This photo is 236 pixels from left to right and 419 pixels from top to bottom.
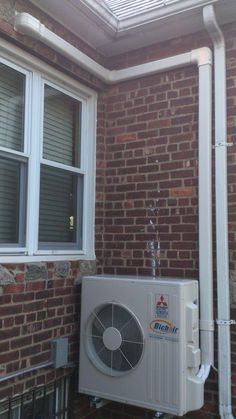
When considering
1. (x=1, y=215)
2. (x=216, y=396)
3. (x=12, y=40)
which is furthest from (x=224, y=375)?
(x=12, y=40)

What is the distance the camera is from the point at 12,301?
3.19m

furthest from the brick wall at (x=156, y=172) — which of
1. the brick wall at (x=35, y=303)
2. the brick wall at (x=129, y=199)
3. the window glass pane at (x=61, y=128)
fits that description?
the brick wall at (x=35, y=303)

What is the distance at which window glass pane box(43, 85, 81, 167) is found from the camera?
377 cm

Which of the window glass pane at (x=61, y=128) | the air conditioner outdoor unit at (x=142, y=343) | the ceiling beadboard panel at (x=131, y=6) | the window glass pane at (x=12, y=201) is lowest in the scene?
the air conditioner outdoor unit at (x=142, y=343)

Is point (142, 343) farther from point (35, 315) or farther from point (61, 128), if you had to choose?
point (61, 128)

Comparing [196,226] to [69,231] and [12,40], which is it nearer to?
[69,231]

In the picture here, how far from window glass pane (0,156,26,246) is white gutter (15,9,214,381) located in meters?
1.03

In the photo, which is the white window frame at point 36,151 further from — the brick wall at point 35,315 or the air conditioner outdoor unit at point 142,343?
the air conditioner outdoor unit at point 142,343

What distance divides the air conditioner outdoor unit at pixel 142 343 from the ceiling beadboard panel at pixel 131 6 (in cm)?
225

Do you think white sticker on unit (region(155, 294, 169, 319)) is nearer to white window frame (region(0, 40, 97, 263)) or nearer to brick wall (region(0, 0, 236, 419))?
brick wall (region(0, 0, 236, 419))

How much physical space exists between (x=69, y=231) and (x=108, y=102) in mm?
1347

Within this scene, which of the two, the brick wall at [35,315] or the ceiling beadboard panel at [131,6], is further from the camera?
Answer: the ceiling beadboard panel at [131,6]

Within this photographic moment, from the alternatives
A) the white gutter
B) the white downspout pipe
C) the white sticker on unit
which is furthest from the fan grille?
the white downspout pipe

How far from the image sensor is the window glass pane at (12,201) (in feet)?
10.9
